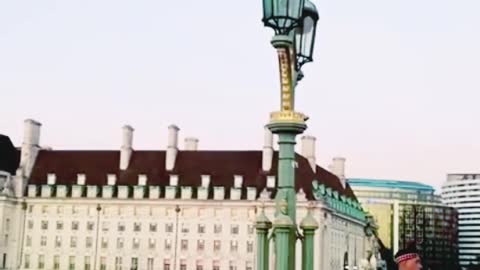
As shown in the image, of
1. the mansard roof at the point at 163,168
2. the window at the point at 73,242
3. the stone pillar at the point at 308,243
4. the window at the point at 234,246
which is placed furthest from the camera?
the window at the point at 73,242

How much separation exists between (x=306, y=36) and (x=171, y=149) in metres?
77.0

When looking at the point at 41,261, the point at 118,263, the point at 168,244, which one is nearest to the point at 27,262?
the point at 41,261

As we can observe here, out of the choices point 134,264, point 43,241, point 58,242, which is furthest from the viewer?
point 43,241

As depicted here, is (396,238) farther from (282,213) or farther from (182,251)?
(282,213)

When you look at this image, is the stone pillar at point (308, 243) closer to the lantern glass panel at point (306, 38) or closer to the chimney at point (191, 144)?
the lantern glass panel at point (306, 38)

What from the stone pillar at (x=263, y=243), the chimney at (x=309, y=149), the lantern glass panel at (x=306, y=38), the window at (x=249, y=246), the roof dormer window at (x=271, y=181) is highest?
the chimney at (x=309, y=149)

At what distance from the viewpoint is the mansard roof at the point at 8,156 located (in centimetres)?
8962

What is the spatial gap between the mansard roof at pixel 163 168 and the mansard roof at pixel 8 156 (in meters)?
2.46

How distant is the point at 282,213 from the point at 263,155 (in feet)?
248

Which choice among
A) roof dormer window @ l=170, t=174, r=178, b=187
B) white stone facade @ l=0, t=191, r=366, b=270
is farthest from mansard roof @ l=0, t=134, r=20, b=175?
roof dormer window @ l=170, t=174, r=178, b=187

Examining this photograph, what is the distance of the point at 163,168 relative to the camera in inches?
3440

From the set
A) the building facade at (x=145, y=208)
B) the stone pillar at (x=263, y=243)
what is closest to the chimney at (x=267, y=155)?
the building facade at (x=145, y=208)

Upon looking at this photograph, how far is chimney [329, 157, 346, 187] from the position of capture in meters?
104

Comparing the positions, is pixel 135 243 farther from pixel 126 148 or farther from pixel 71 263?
pixel 126 148
